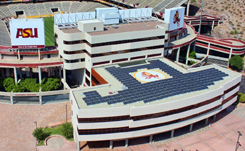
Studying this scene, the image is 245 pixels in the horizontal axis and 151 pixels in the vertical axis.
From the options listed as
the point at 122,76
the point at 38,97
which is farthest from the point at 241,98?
the point at 38,97

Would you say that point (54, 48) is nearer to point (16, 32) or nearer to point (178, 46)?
point (16, 32)

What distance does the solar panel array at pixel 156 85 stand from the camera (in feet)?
214

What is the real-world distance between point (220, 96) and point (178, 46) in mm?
34085

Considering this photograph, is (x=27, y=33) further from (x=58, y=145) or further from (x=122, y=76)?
(x=58, y=145)

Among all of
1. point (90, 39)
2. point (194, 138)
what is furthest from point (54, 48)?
point (194, 138)

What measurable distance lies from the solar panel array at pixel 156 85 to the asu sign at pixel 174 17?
1966 cm

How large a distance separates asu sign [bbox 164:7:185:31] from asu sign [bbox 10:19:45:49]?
38.9 metres

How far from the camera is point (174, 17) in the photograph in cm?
9988

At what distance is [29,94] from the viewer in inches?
3167

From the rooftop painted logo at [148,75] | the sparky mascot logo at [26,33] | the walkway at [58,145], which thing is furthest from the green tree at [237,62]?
the walkway at [58,145]

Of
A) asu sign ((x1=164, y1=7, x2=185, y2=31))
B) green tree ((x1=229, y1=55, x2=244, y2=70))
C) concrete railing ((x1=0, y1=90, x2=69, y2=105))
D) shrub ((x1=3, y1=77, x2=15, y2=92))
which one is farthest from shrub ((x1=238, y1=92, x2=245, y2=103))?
shrub ((x1=3, y1=77, x2=15, y2=92))

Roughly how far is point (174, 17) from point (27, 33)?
46008mm

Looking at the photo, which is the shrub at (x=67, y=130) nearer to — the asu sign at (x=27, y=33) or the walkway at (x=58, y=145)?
the walkway at (x=58, y=145)

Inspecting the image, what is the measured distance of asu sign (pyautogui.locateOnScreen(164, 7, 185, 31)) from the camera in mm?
97488
